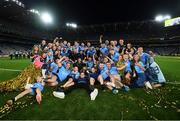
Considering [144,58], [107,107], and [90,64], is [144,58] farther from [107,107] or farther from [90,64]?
[107,107]

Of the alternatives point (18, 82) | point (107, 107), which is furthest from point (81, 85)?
point (18, 82)

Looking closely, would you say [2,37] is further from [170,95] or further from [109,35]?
[170,95]

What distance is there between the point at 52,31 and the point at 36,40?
46.5 ft

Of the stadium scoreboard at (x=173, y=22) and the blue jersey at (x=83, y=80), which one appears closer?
the blue jersey at (x=83, y=80)

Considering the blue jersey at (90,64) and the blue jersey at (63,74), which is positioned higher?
the blue jersey at (90,64)

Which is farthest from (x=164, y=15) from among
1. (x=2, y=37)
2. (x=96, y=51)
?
(x=96, y=51)

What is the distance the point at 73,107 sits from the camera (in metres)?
7.04

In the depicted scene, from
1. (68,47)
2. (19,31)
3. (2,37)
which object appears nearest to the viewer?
(68,47)

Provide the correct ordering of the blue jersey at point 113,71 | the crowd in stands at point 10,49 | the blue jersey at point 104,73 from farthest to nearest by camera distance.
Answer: the crowd in stands at point 10,49 → the blue jersey at point 113,71 → the blue jersey at point 104,73

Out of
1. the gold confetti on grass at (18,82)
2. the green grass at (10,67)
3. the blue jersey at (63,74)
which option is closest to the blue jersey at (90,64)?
the blue jersey at (63,74)

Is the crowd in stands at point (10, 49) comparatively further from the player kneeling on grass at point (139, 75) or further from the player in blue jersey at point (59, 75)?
A: the player kneeling on grass at point (139, 75)

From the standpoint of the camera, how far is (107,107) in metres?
6.96

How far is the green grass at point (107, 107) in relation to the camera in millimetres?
6234

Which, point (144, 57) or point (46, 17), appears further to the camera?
point (46, 17)
